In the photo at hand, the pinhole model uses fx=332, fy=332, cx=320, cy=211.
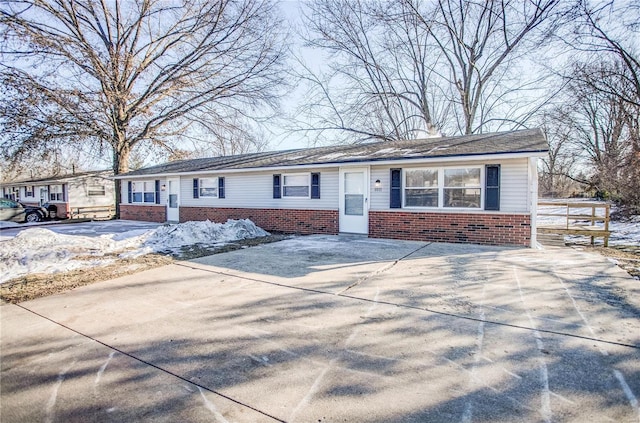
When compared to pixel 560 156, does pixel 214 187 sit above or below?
below

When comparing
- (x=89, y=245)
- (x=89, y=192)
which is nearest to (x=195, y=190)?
(x=89, y=245)

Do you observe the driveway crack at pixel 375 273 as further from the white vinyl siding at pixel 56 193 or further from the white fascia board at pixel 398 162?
the white vinyl siding at pixel 56 193

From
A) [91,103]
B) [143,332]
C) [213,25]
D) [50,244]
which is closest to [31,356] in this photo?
[143,332]

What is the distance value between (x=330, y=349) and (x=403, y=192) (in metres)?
7.63

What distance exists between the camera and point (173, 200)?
1634 centimetres

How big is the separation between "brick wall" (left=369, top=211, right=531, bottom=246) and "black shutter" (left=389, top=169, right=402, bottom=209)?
31 centimetres

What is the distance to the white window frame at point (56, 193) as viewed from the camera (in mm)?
25141

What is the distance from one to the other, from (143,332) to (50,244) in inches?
245

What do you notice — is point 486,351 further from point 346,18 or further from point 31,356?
point 346,18

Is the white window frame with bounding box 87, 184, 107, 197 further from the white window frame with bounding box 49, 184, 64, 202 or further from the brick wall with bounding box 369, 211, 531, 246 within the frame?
the brick wall with bounding box 369, 211, 531, 246

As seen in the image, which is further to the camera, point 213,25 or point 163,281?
point 213,25

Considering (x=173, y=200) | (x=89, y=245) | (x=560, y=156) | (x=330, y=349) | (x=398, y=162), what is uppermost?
(x=560, y=156)

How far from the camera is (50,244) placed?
7910mm

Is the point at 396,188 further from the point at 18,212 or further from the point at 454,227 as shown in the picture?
the point at 18,212
